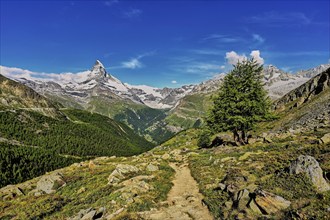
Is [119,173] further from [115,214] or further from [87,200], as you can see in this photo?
[115,214]

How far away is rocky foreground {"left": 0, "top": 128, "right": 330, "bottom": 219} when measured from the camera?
1814 cm

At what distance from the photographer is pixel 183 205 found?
2348 centimetres

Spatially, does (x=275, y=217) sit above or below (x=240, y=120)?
below

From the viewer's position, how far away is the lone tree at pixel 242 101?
4678cm

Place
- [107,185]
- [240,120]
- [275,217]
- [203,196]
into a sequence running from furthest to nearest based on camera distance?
1. [240,120]
2. [107,185]
3. [203,196]
4. [275,217]

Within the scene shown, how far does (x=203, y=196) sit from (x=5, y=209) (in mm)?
30415

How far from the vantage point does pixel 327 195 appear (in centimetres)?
1716

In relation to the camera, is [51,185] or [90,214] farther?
[51,185]

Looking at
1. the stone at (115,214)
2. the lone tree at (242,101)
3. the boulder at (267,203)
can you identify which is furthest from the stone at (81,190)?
the lone tree at (242,101)

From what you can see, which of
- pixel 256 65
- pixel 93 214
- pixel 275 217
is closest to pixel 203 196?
pixel 275 217

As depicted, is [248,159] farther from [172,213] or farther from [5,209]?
[5,209]

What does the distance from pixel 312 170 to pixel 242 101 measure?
2659cm

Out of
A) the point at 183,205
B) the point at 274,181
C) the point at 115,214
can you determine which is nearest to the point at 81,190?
the point at 115,214

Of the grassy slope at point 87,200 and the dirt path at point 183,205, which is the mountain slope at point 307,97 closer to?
the dirt path at point 183,205
